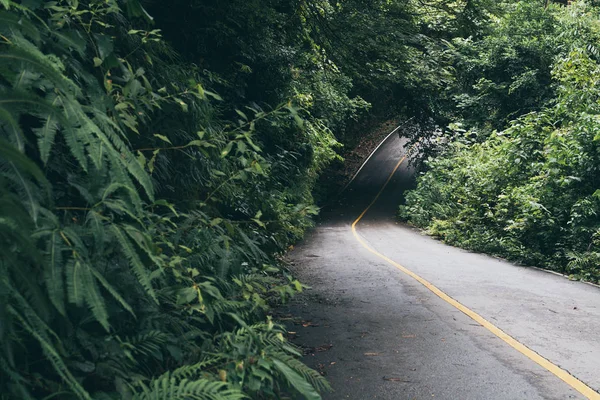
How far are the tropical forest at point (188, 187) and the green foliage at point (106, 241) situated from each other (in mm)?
16

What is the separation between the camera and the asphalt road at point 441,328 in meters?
5.75

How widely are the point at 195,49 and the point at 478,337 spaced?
5.83m

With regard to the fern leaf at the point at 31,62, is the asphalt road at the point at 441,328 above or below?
below

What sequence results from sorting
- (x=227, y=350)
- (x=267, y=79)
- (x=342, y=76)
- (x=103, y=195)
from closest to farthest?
(x=103, y=195) → (x=227, y=350) → (x=267, y=79) → (x=342, y=76)

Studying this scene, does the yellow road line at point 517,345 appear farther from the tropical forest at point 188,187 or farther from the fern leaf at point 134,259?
the fern leaf at point 134,259

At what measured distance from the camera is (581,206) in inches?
605

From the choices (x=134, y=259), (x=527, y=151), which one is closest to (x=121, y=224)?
(x=134, y=259)

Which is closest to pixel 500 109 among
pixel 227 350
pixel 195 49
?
pixel 195 49

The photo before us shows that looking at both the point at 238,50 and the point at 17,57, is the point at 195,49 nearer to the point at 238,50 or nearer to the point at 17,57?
the point at 238,50

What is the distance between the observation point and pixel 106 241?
131 inches

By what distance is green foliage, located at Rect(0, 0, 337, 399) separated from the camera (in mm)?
2594

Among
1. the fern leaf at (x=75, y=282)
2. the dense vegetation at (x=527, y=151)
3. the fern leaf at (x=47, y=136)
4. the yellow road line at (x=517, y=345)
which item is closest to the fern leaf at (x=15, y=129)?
the fern leaf at (x=47, y=136)

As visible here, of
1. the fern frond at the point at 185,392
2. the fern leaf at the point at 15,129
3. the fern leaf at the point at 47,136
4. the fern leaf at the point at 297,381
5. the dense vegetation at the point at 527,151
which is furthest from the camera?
the dense vegetation at the point at 527,151

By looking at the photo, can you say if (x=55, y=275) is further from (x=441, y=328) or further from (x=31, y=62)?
(x=441, y=328)
